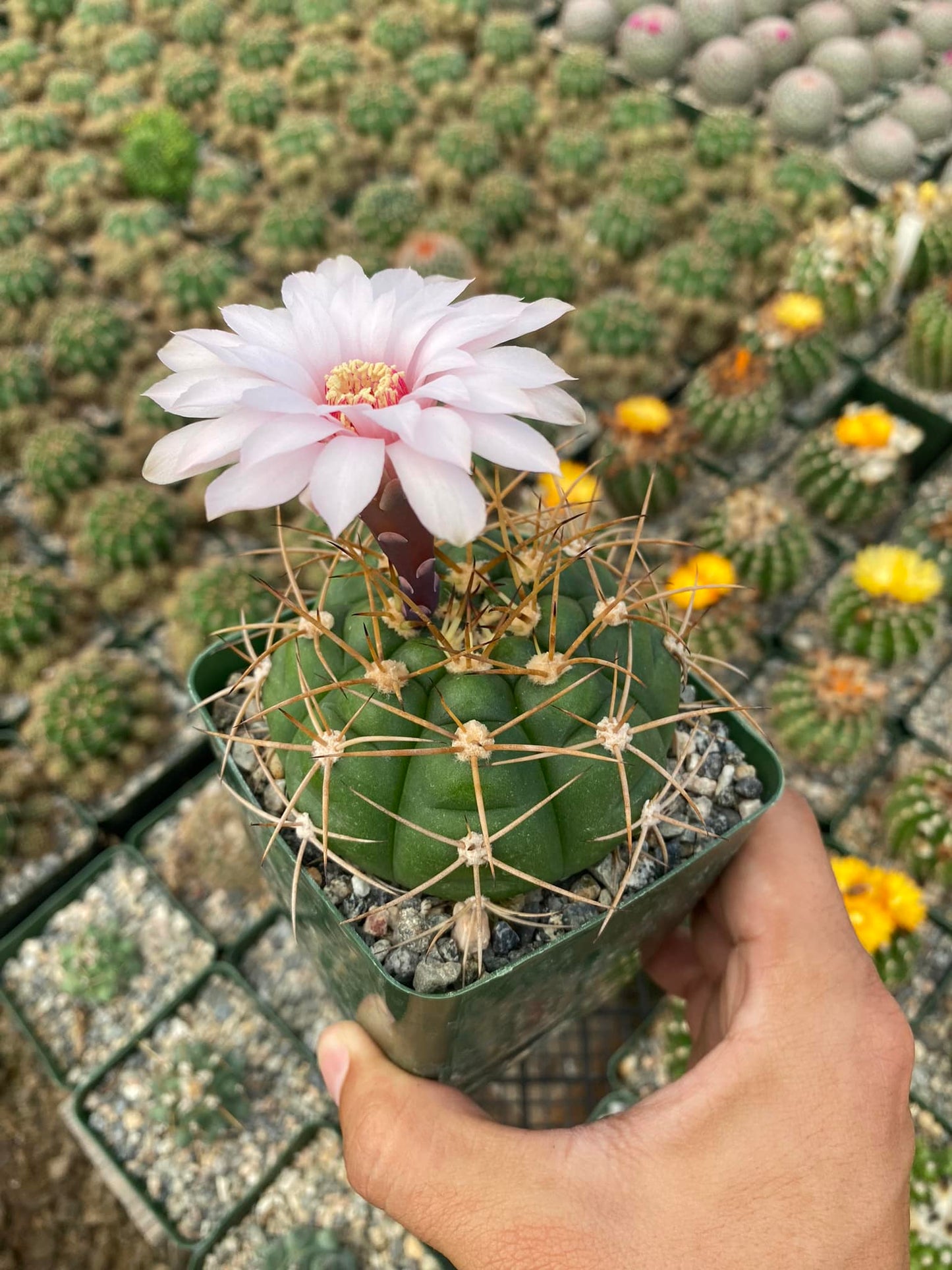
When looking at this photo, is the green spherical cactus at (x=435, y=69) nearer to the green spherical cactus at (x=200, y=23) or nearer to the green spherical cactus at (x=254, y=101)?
the green spherical cactus at (x=254, y=101)

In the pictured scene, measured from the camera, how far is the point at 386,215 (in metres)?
2.33

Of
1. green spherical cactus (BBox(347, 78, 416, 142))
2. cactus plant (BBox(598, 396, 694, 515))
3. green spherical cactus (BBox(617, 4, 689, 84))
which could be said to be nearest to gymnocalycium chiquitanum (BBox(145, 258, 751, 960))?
cactus plant (BBox(598, 396, 694, 515))

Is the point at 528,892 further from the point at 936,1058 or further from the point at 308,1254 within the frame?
the point at 936,1058

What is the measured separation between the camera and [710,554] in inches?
66.1

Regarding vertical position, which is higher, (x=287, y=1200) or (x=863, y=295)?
(x=863, y=295)

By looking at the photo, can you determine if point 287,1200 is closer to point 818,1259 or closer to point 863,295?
point 818,1259

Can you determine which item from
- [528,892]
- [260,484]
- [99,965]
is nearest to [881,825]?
[528,892]

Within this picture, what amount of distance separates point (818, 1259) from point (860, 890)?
2.16ft

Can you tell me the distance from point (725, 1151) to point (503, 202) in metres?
2.25

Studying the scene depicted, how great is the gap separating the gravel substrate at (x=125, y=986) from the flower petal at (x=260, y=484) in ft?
3.83

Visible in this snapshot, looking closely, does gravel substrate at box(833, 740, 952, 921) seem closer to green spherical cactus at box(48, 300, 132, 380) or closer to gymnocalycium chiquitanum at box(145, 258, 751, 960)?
gymnocalycium chiquitanum at box(145, 258, 751, 960)

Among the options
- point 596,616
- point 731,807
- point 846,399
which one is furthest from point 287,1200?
point 846,399

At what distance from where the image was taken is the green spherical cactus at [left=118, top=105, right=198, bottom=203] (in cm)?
253

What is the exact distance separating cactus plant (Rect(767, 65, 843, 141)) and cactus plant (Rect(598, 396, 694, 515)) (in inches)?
55.1
